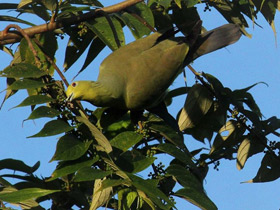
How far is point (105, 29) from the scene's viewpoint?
265 centimetres

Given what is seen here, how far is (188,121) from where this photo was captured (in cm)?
270

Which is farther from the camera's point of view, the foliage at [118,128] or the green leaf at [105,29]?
the green leaf at [105,29]

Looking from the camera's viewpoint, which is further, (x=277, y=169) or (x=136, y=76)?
(x=136, y=76)

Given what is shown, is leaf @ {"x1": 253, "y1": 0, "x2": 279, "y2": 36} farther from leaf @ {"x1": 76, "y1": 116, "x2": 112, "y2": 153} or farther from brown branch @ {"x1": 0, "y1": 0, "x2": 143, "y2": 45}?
leaf @ {"x1": 76, "y1": 116, "x2": 112, "y2": 153}

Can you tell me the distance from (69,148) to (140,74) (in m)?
1.16

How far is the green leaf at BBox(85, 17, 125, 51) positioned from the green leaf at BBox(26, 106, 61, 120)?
688 mm

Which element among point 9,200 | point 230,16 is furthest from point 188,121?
point 9,200

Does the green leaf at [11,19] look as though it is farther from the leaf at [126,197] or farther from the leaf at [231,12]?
the leaf at [126,197]

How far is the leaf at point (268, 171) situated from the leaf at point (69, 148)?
105cm

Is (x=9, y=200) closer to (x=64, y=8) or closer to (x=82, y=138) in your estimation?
(x=82, y=138)

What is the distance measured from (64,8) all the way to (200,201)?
4.18 ft

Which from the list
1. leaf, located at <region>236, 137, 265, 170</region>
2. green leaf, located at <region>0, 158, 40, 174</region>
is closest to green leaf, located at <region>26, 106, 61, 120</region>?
green leaf, located at <region>0, 158, 40, 174</region>

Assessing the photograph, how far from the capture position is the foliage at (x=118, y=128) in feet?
6.30

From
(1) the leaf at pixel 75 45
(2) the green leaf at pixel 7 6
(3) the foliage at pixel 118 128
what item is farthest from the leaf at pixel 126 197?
(2) the green leaf at pixel 7 6
